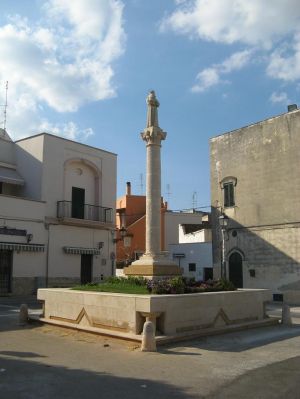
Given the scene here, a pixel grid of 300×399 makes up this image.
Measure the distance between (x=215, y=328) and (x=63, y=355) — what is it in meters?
4.34

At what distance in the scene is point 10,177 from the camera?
1133 inches

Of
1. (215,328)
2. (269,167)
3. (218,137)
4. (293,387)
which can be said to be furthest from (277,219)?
(293,387)

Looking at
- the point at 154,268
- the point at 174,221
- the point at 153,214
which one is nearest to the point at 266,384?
the point at 154,268

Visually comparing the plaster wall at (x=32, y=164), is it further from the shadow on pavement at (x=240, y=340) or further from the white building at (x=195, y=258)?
the shadow on pavement at (x=240, y=340)

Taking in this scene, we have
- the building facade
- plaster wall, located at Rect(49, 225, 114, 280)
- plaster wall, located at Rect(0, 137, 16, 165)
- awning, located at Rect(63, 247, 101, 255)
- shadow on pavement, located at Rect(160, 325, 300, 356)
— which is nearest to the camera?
shadow on pavement, located at Rect(160, 325, 300, 356)

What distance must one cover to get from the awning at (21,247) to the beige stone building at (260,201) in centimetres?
1058

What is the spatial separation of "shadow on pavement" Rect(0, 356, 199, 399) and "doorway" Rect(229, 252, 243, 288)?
20.1 m

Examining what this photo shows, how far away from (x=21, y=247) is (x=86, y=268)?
19.0 ft

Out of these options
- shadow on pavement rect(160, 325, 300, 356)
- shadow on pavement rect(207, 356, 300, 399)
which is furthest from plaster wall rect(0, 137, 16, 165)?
shadow on pavement rect(207, 356, 300, 399)

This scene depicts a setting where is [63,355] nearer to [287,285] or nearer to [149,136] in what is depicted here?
[149,136]

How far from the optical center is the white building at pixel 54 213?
26109 millimetres

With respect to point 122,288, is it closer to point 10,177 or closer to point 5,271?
point 5,271

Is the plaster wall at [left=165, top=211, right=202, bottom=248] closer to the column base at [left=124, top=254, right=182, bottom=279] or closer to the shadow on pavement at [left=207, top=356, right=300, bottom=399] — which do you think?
the column base at [left=124, top=254, right=182, bottom=279]

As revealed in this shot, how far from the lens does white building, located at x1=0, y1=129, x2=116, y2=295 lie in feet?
85.7
